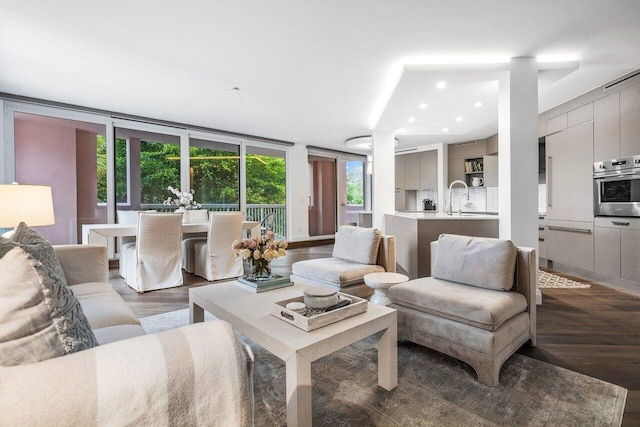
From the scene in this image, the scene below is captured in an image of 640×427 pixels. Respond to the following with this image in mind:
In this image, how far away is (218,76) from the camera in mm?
3686

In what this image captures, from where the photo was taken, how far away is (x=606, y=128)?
387 centimetres

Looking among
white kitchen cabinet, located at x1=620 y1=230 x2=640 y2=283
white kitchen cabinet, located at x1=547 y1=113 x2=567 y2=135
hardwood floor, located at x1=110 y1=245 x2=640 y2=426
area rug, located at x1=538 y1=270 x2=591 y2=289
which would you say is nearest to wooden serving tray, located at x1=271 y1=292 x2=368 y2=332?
hardwood floor, located at x1=110 y1=245 x2=640 y2=426

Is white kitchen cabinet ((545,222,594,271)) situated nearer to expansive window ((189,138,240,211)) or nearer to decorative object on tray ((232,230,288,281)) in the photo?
decorative object on tray ((232,230,288,281))

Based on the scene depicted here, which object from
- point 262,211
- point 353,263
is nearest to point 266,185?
point 262,211

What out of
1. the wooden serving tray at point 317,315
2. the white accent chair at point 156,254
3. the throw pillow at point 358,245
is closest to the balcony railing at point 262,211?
the white accent chair at point 156,254

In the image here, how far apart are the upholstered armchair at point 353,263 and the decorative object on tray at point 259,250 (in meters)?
0.72

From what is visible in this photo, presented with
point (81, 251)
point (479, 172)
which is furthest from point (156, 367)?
point (479, 172)

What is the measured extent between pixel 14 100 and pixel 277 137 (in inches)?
164

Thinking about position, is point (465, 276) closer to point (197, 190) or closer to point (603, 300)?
point (603, 300)

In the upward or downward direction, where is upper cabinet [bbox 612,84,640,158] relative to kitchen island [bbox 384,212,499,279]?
upward

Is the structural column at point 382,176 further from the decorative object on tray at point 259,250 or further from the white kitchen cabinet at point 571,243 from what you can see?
the decorative object on tray at point 259,250

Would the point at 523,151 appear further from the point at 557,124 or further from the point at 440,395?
the point at 440,395

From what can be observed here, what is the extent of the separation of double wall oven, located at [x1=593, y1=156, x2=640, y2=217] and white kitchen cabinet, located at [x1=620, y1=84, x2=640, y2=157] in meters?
0.11

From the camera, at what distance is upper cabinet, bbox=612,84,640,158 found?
3.51m
